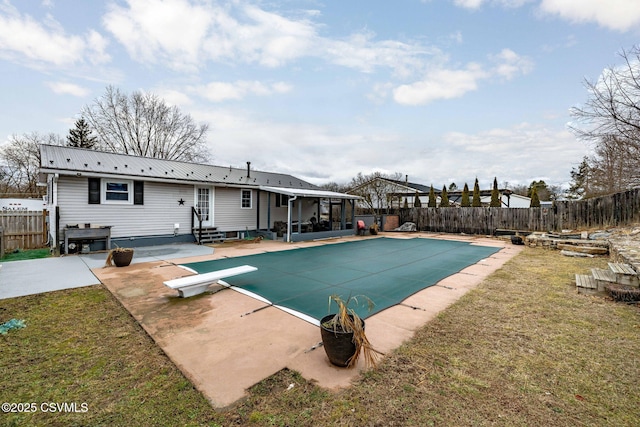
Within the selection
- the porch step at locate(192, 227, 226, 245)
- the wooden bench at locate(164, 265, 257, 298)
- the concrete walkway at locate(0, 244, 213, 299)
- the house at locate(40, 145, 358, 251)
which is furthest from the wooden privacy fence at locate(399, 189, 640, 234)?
the wooden bench at locate(164, 265, 257, 298)

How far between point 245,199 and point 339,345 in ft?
38.9

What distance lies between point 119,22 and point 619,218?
2128 centimetres

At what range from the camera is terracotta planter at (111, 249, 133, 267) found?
7.00m

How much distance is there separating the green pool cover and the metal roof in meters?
→ 5.10

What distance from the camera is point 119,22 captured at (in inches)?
401

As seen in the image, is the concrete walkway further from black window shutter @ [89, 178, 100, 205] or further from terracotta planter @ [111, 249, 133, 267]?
black window shutter @ [89, 178, 100, 205]

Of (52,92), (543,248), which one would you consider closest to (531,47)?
(543,248)

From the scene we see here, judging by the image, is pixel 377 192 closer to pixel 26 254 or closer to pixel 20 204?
pixel 26 254

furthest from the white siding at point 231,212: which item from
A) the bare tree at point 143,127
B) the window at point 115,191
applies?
the bare tree at point 143,127

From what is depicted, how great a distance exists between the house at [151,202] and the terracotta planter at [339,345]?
30.6ft

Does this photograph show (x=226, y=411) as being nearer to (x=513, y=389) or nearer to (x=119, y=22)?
(x=513, y=389)

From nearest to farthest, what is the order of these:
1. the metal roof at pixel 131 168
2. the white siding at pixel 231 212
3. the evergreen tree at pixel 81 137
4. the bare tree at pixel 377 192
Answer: the metal roof at pixel 131 168
the white siding at pixel 231 212
the bare tree at pixel 377 192
the evergreen tree at pixel 81 137

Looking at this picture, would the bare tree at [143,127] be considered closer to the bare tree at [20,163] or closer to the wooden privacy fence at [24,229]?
the bare tree at [20,163]

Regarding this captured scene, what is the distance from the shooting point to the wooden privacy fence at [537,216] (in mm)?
11280
